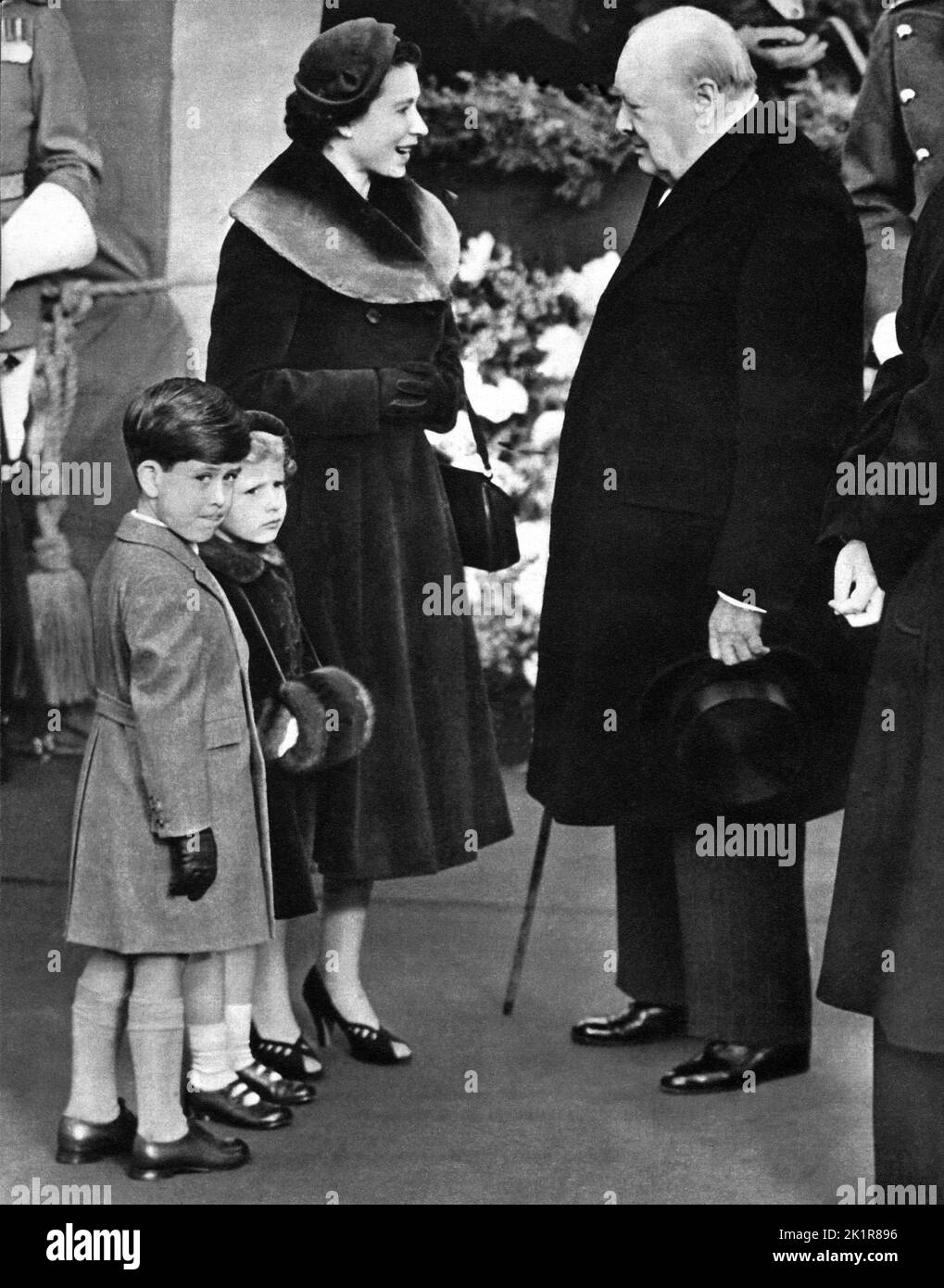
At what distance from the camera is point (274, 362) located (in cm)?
352

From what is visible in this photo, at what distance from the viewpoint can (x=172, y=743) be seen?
3.19m

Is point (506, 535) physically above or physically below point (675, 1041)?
above

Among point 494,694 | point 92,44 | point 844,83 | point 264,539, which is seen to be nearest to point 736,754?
point 494,694

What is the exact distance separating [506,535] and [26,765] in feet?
3.32

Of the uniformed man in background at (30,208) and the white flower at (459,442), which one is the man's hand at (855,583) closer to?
the white flower at (459,442)

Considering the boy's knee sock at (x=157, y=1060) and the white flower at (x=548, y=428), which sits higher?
the white flower at (x=548, y=428)

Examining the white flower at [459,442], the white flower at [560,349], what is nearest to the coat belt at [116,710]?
the white flower at [459,442]

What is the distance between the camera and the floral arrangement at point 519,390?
360 centimetres

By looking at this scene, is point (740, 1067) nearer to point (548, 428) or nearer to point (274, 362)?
point (548, 428)

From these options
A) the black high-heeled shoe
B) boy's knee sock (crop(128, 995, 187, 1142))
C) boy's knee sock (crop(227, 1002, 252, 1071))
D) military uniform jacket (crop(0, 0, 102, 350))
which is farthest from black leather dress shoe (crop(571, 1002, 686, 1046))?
military uniform jacket (crop(0, 0, 102, 350))

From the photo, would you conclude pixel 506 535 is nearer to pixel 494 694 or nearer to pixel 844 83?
pixel 494 694

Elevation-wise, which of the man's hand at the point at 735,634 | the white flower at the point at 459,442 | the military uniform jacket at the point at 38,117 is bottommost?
the man's hand at the point at 735,634

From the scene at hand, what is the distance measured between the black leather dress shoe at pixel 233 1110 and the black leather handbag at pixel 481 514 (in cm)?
106

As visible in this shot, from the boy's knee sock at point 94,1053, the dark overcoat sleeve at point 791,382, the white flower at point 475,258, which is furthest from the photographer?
the white flower at point 475,258
